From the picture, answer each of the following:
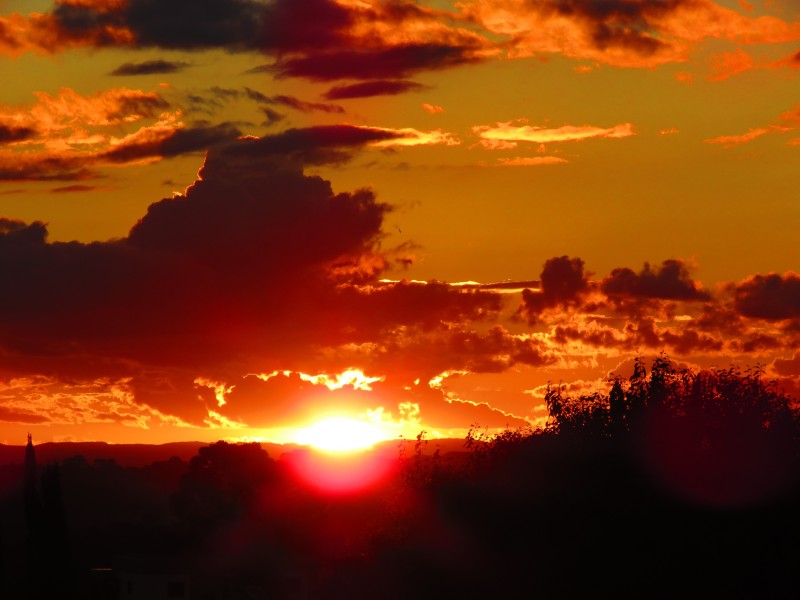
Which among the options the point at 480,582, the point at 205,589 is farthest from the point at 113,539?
the point at 480,582

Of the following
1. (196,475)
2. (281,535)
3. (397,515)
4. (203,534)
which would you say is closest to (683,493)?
(397,515)

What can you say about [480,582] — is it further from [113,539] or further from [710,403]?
[113,539]

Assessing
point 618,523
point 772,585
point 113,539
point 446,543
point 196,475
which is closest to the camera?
point 772,585

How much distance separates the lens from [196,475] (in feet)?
634

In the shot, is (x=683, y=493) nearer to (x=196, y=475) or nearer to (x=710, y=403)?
(x=710, y=403)

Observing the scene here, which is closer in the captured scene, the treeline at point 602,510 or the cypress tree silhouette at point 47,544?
the treeline at point 602,510

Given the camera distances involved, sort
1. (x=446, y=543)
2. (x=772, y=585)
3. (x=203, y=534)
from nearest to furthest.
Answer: (x=772, y=585)
(x=446, y=543)
(x=203, y=534)

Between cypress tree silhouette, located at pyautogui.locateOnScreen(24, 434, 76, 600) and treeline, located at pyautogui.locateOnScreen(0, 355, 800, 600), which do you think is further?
cypress tree silhouette, located at pyautogui.locateOnScreen(24, 434, 76, 600)

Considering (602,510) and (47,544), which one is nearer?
(602,510)

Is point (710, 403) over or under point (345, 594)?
over

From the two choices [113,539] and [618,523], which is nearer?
[618,523]

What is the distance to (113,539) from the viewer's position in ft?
479

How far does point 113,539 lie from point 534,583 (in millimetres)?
84000

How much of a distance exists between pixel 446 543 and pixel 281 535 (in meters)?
42.1
